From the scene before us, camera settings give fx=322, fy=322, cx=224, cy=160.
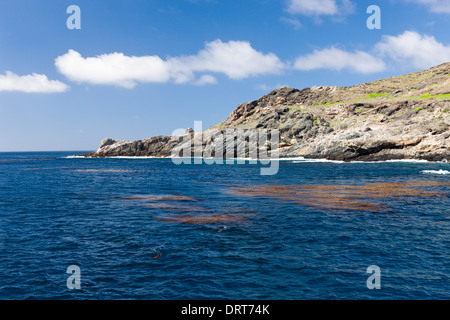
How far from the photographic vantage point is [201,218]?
29.9 m

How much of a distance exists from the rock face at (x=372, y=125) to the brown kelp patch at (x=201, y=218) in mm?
92748

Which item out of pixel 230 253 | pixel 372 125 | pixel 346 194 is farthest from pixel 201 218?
pixel 372 125

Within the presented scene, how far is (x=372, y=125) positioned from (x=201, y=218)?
4903 inches

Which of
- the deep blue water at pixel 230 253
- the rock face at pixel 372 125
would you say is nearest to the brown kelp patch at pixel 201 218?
the deep blue water at pixel 230 253

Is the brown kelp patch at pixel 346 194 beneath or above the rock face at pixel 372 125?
beneath

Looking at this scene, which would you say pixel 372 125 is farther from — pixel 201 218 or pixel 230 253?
pixel 230 253

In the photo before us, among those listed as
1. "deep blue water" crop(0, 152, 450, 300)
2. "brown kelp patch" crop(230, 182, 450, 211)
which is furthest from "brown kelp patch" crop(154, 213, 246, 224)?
"brown kelp patch" crop(230, 182, 450, 211)

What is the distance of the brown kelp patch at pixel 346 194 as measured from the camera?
1393 inches

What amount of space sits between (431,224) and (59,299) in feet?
88.3

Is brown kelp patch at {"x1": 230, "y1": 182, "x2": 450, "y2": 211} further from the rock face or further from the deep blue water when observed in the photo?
the rock face

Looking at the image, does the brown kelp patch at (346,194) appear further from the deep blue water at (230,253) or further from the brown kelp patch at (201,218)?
the brown kelp patch at (201,218)

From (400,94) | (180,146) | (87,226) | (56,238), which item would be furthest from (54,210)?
(400,94)

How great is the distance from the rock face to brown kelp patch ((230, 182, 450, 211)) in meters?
63.2
